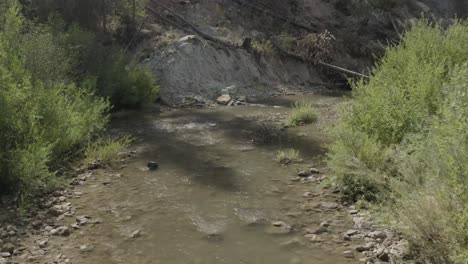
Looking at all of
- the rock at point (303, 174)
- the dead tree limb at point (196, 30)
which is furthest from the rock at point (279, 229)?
the dead tree limb at point (196, 30)

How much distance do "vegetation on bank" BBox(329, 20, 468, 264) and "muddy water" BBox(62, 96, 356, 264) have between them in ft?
2.78

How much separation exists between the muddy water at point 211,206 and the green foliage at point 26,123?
1067mm

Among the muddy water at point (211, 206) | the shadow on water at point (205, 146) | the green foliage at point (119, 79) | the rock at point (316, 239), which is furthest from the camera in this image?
the green foliage at point (119, 79)

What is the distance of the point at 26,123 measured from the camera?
8773mm

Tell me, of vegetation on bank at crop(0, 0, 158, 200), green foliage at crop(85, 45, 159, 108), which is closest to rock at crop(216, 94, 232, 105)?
green foliage at crop(85, 45, 159, 108)

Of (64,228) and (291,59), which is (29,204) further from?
(291,59)

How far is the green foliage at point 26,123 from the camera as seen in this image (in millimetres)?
8039

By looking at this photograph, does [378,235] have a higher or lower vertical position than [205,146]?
higher

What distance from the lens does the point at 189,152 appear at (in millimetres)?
12039

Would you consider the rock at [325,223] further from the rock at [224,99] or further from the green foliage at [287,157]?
the rock at [224,99]

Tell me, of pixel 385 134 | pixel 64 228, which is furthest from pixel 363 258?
pixel 64 228

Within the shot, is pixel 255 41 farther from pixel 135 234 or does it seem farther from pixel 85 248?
pixel 85 248

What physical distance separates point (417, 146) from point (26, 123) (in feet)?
23.7

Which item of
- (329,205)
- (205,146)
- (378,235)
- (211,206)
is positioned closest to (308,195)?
(329,205)
